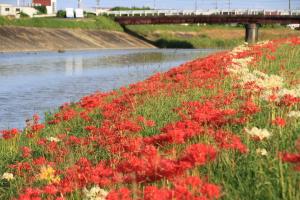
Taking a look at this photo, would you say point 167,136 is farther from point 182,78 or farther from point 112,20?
point 112,20

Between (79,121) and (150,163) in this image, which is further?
(79,121)

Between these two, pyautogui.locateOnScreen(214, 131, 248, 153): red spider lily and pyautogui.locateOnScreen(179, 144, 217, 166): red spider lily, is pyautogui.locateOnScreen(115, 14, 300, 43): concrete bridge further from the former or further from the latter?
pyautogui.locateOnScreen(179, 144, 217, 166): red spider lily

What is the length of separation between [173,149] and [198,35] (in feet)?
474

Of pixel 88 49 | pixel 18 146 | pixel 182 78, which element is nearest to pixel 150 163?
pixel 18 146

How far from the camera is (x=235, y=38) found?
15325 cm

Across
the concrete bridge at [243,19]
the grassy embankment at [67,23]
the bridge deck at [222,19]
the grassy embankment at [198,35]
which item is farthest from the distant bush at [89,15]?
the concrete bridge at [243,19]

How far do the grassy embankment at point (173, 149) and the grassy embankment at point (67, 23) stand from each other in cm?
8174

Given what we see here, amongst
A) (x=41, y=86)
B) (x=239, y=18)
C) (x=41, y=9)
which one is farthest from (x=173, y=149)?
(x=41, y=9)

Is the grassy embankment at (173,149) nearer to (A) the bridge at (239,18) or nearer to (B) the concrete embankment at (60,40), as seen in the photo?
(B) the concrete embankment at (60,40)

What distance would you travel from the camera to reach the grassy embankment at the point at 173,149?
6.23m

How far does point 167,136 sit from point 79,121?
26.8 ft

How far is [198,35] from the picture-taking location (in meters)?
151

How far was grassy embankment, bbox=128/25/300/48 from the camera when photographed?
134375mm

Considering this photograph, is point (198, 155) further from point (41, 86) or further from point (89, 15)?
point (89, 15)
